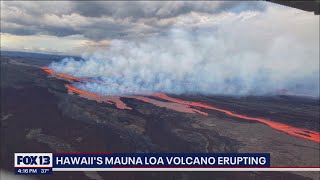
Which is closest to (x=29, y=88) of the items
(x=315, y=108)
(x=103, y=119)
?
(x=103, y=119)

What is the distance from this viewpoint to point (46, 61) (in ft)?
290

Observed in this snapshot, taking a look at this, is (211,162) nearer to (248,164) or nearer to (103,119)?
(248,164)

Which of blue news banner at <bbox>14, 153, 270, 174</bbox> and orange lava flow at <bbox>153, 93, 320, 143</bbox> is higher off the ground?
blue news banner at <bbox>14, 153, 270, 174</bbox>

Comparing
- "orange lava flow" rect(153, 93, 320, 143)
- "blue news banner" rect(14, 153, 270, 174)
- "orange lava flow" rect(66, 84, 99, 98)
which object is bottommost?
"orange lava flow" rect(153, 93, 320, 143)

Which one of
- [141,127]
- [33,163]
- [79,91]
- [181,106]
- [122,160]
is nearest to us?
[33,163]

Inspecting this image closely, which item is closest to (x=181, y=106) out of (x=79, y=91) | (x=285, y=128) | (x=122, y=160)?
(x=285, y=128)

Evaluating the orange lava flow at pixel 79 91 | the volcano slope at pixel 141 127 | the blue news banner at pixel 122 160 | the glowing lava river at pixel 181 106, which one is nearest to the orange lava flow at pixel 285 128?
the glowing lava river at pixel 181 106

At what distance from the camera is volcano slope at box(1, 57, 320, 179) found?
30.5 meters

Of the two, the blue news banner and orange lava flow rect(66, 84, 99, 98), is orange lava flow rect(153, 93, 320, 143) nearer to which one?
orange lava flow rect(66, 84, 99, 98)

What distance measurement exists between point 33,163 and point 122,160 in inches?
219

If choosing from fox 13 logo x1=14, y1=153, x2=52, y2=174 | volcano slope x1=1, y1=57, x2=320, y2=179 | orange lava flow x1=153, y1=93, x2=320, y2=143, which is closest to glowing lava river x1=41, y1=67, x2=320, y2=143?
orange lava flow x1=153, y1=93, x2=320, y2=143

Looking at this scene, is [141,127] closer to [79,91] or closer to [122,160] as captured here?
[122,160]

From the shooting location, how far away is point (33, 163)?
17672 mm

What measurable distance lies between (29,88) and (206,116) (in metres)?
33.8
